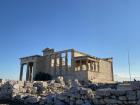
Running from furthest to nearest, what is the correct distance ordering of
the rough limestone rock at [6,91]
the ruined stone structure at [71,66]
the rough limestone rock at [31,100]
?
the ruined stone structure at [71,66] < the rough limestone rock at [6,91] < the rough limestone rock at [31,100]

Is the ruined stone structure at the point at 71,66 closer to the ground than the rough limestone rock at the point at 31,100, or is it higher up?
higher up

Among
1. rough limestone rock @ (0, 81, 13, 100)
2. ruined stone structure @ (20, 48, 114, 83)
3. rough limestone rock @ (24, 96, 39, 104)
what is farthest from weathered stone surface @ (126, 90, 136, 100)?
ruined stone structure @ (20, 48, 114, 83)

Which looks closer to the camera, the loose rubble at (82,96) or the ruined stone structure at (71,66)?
the loose rubble at (82,96)

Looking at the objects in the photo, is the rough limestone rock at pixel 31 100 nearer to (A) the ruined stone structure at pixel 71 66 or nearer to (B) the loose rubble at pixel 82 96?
(B) the loose rubble at pixel 82 96

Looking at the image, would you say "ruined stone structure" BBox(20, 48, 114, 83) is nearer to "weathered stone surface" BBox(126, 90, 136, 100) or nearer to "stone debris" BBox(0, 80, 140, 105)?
"stone debris" BBox(0, 80, 140, 105)

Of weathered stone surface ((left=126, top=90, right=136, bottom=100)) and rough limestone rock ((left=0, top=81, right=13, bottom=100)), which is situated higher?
weathered stone surface ((left=126, top=90, right=136, bottom=100))

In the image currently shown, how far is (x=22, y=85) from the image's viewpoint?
18344 millimetres

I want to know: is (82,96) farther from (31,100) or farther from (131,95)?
(31,100)

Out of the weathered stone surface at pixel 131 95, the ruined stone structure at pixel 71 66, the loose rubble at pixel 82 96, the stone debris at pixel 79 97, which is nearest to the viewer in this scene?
the weathered stone surface at pixel 131 95

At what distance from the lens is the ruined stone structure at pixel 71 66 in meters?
50.1

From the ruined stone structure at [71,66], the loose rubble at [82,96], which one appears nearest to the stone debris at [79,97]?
the loose rubble at [82,96]

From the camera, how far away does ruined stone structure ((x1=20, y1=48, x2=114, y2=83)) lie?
1972 inches

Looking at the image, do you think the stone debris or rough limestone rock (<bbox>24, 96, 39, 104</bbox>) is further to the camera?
rough limestone rock (<bbox>24, 96, 39, 104</bbox>)

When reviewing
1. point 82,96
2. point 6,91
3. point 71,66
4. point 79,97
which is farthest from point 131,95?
point 71,66
